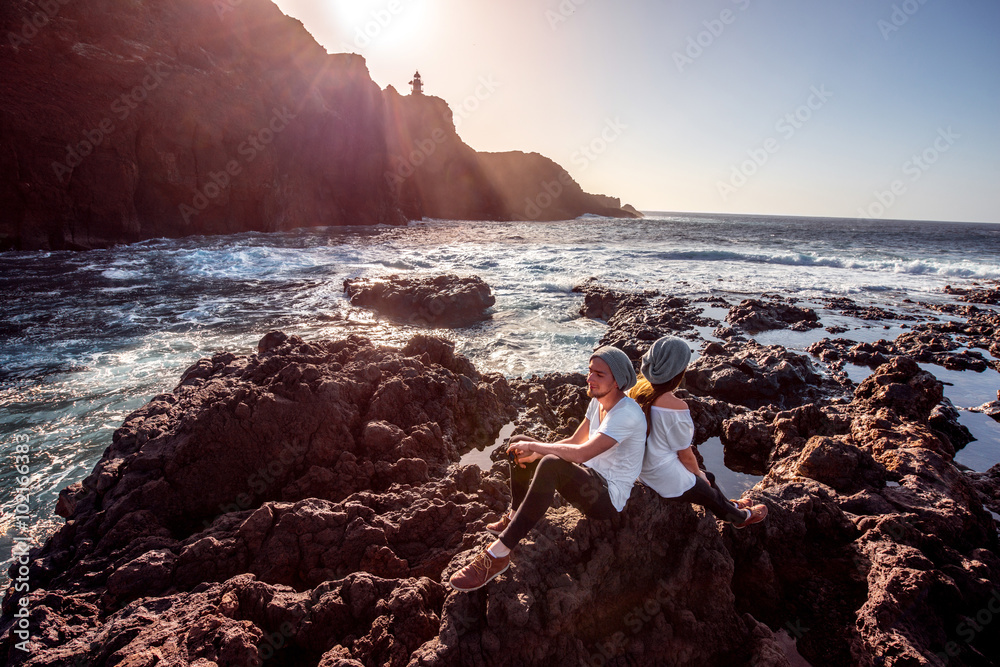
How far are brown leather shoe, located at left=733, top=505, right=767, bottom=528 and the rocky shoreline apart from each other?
121 mm

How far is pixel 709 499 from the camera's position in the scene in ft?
8.29

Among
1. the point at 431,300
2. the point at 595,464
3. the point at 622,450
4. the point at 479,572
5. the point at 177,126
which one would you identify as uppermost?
the point at 177,126

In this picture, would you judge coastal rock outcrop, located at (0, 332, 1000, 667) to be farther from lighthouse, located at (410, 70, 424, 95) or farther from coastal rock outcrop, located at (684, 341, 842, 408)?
lighthouse, located at (410, 70, 424, 95)

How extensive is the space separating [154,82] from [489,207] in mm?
49685

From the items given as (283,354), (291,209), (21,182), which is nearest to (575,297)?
(283,354)

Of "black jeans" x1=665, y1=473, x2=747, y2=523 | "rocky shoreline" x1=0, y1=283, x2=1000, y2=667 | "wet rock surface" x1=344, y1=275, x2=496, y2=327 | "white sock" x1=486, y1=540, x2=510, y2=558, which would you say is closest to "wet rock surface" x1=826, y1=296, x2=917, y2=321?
"rocky shoreline" x1=0, y1=283, x2=1000, y2=667

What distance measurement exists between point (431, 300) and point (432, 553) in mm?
8618

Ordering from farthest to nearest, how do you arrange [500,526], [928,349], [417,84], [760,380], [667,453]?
[417,84] → [928,349] → [760,380] → [500,526] → [667,453]

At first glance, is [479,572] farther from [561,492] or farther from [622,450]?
[622,450]

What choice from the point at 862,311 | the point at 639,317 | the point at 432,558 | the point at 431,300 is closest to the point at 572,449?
the point at 432,558

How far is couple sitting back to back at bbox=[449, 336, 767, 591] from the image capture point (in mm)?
2291

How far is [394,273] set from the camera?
1650 centimetres

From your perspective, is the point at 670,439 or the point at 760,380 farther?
the point at 760,380

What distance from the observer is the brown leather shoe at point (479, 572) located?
2070 mm
